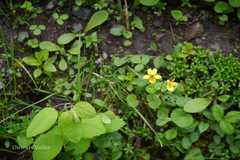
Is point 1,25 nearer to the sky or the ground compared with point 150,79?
nearer to the sky

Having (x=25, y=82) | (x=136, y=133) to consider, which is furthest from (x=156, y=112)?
(x=25, y=82)

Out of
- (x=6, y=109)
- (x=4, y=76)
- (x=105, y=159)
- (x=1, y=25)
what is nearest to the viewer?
(x=105, y=159)

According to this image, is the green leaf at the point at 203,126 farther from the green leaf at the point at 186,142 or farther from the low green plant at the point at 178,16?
the low green plant at the point at 178,16

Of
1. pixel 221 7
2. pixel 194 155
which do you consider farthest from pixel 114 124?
pixel 221 7

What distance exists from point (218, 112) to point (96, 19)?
1.07 metres

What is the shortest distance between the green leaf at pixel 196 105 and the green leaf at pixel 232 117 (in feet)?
0.46

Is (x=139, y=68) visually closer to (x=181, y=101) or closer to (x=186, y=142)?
(x=181, y=101)

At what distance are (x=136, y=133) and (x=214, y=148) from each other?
1.56ft

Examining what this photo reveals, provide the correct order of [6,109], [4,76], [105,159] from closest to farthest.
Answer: [105,159] → [6,109] → [4,76]

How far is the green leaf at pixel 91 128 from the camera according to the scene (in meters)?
2.20

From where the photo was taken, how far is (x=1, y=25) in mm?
2988

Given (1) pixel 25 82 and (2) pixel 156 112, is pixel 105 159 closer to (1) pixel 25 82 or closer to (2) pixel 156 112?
(2) pixel 156 112

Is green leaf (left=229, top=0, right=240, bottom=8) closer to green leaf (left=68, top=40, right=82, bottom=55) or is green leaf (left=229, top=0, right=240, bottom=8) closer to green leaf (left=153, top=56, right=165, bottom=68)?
green leaf (left=153, top=56, right=165, bottom=68)

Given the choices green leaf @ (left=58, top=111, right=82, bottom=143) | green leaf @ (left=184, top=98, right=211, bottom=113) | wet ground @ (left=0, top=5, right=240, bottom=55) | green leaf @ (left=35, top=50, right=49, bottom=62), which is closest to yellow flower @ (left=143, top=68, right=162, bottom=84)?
green leaf @ (left=184, top=98, right=211, bottom=113)
